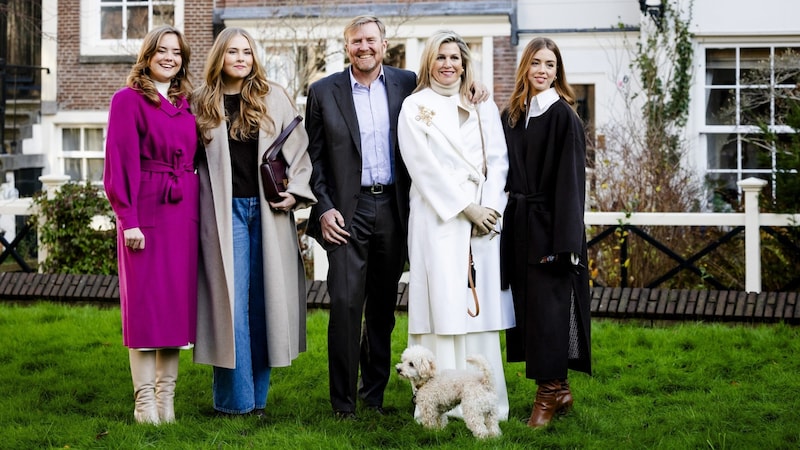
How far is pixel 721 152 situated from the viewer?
15242 mm

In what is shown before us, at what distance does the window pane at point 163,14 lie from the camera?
1716cm

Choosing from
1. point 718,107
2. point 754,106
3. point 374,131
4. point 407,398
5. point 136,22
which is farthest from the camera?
point 136,22

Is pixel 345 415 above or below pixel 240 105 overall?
below

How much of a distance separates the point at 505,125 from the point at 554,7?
10.7 meters

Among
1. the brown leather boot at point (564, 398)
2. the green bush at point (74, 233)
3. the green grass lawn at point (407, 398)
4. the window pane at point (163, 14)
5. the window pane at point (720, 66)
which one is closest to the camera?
the green grass lawn at point (407, 398)

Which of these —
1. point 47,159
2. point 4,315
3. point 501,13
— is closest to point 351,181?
point 4,315

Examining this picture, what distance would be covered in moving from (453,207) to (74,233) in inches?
217

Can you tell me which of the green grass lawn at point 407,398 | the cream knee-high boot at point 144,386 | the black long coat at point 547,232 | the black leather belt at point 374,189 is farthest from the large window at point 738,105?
the cream knee-high boot at point 144,386

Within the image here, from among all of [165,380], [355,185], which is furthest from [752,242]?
[165,380]

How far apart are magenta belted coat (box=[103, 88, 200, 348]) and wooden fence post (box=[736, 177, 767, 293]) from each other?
5280 millimetres

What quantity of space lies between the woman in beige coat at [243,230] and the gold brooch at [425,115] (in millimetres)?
697

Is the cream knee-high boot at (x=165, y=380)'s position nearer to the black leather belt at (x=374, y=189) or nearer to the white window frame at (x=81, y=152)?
the black leather belt at (x=374, y=189)

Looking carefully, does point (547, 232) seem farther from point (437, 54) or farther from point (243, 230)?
point (243, 230)

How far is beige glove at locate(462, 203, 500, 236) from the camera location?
565 cm
